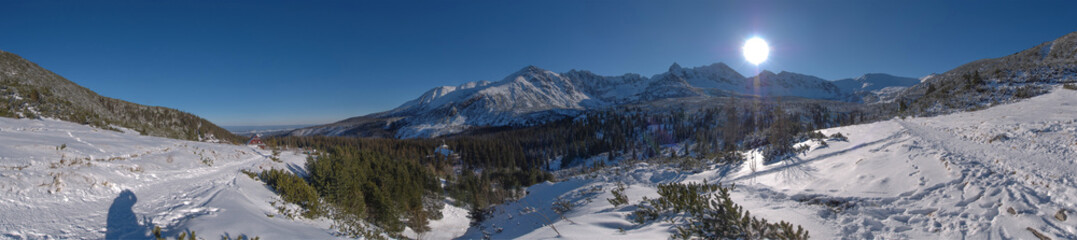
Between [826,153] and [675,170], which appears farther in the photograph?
[675,170]

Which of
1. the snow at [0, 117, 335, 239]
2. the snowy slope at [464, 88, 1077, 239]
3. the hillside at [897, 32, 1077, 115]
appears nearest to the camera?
the snowy slope at [464, 88, 1077, 239]

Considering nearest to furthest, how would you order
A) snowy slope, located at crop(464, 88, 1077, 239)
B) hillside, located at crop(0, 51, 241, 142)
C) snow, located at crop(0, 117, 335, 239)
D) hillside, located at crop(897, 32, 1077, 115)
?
1. snowy slope, located at crop(464, 88, 1077, 239)
2. snow, located at crop(0, 117, 335, 239)
3. hillside, located at crop(0, 51, 241, 142)
4. hillside, located at crop(897, 32, 1077, 115)

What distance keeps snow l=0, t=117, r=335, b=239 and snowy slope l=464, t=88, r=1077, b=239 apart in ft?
29.7

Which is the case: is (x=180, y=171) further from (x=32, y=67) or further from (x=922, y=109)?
(x=922, y=109)

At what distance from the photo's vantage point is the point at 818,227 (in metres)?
7.10

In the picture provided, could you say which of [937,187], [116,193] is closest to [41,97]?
[116,193]

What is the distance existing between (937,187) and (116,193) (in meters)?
23.8

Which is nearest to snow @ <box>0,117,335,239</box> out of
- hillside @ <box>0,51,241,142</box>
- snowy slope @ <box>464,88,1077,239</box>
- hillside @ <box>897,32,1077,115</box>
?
hillside @ <box>0,51,241,142</box>

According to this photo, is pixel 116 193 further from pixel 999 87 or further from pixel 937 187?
pixel 999 87

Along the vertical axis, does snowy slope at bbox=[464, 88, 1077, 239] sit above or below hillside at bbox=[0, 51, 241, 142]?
below

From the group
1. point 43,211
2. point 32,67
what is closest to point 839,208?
point 43,211

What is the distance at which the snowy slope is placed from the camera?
5.96m

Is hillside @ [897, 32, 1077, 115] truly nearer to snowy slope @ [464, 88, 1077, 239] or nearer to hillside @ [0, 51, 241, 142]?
snowy slope @ [464, 88, 1077, 239]

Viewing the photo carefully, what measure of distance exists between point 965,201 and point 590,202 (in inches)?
432
